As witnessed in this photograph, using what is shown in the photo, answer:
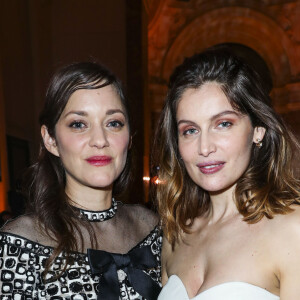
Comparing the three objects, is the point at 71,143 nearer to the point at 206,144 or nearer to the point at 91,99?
the point at 91,99

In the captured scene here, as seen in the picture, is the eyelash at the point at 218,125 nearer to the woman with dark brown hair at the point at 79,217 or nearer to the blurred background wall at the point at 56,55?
the woman with dark brown hair at the point at 79,217

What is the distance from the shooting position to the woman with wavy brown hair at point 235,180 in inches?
75.0

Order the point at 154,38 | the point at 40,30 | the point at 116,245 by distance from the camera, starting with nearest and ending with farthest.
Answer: the point at 116,245 < the point at 40,30 < the point at 154,38

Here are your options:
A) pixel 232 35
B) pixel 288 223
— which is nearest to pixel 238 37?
pixel 232 35

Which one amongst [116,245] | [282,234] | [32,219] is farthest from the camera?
[116,245]

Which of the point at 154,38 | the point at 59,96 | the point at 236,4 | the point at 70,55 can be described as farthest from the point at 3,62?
the point at 236,4

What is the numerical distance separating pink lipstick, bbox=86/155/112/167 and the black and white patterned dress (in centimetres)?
50

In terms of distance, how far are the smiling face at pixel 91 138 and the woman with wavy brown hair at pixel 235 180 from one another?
39 centimetres

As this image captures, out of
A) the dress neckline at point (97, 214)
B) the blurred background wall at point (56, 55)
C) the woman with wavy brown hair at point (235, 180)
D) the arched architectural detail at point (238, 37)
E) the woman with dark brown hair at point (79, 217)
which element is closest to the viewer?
the woman with wavy brown hair at point (235, 180)

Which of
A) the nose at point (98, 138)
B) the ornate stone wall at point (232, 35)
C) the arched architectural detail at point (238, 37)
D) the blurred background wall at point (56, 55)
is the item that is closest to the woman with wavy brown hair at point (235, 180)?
the nose at point (98, 138)

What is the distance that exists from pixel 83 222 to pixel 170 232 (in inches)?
22.5

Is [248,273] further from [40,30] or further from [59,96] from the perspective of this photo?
[40,30]

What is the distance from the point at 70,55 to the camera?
7.04m

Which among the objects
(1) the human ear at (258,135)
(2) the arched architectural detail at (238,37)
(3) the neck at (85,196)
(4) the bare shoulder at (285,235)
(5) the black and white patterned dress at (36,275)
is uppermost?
(1) the human ear at (258,135)
